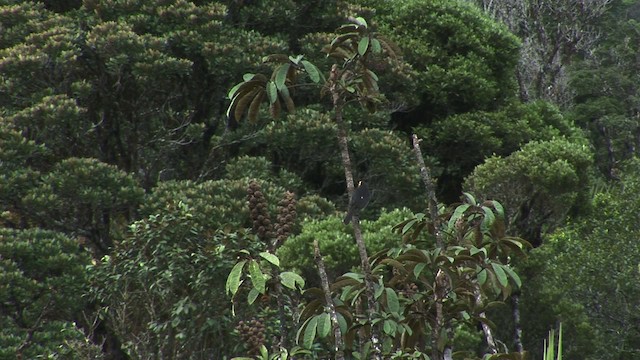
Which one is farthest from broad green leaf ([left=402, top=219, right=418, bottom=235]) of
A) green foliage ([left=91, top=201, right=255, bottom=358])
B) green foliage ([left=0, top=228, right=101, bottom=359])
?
green foliage ([left=0, top=228, right=101, bottom=359])

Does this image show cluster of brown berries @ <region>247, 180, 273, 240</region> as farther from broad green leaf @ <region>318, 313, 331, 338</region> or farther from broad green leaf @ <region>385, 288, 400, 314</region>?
broad green leaf @ <region>385, 288, 400, 314</region>

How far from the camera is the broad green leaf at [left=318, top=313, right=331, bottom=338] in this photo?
3195 mm

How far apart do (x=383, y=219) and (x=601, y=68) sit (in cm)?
2242

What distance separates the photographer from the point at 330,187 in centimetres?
1303

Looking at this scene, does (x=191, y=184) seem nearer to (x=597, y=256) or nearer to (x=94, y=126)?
(x=94, y=126)

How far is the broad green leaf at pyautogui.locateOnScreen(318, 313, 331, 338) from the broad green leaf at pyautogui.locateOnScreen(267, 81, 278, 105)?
2.77 ft

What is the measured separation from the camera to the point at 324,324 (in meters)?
3.24

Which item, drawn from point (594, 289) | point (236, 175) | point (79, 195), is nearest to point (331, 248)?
point (236, 175)

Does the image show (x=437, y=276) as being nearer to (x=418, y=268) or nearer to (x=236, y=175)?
(x=418, y=268)

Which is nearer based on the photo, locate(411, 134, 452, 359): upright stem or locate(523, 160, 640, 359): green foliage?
locate(411, 134, 452, 359): upright stem

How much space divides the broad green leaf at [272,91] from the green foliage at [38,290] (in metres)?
5.48

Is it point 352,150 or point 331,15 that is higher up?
point 331,15

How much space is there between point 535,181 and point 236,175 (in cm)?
390

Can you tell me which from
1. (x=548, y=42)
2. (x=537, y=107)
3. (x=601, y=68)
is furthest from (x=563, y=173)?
(x=601, y=68)
